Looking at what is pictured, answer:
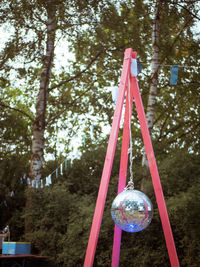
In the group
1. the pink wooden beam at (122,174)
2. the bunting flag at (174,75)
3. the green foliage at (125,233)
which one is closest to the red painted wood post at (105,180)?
the pink wooden beam at (122,174)

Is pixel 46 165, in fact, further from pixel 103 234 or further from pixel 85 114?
pixel 103 234

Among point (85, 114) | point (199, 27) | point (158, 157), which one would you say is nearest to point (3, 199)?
point (85, 114)

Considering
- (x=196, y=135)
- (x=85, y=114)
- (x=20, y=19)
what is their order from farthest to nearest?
(x=85, y=114) → (x=196, y=135) → (x=20, y=19)

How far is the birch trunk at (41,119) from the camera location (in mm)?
7645

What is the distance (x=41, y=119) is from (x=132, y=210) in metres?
4.98

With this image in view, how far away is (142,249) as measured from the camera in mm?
5074

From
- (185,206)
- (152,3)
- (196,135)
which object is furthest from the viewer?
(196,135)

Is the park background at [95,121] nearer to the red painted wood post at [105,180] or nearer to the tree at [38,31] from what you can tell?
the tree at [38,31]

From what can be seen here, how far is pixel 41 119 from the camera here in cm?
787

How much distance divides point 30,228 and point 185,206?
12.3 ft

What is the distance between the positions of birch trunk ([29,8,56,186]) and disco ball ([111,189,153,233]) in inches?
177

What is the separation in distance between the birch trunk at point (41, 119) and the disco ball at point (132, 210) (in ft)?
14.7

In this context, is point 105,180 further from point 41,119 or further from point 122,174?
point 41,119

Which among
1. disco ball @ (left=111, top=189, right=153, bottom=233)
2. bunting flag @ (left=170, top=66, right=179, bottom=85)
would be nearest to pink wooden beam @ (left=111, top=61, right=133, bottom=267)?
disco ball @ (left=111, top=189, right=153, bottom=233)
